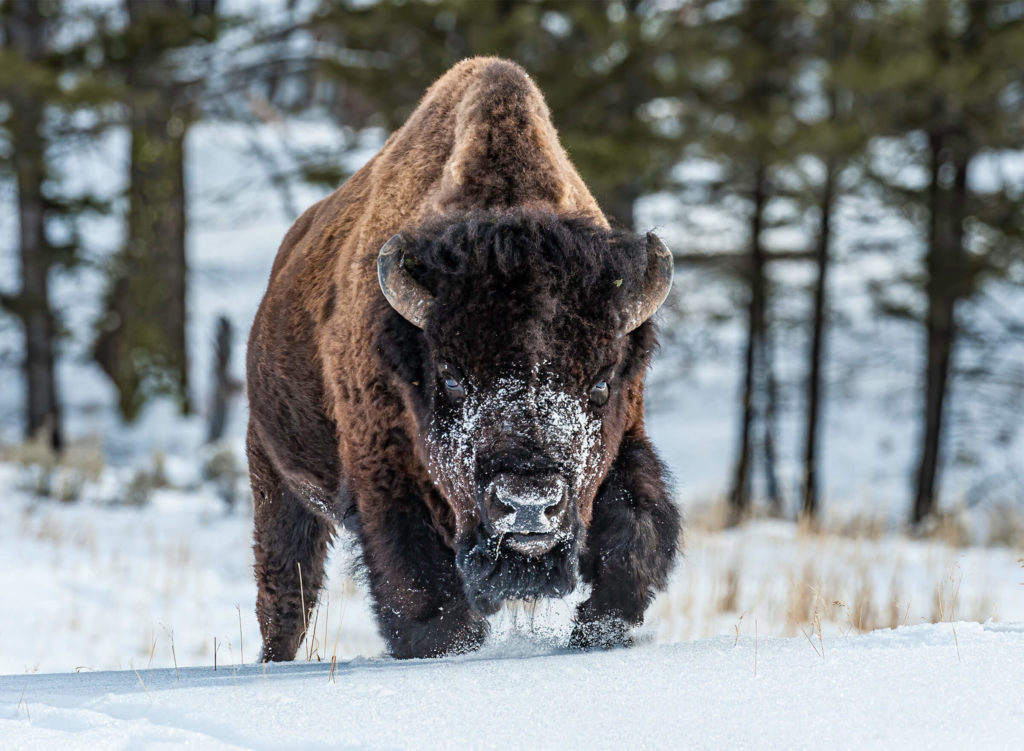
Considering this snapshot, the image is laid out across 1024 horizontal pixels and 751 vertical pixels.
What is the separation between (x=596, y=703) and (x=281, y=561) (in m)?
2.81

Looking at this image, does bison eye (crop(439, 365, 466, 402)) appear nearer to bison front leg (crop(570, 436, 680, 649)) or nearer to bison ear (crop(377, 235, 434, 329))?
bison ear (crop(377, 235, 434, 329))

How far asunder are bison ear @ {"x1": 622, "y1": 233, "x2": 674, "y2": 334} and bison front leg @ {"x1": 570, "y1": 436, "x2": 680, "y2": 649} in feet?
1.80

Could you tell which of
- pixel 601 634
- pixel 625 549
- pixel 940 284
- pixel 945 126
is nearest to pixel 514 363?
pixel 625 549

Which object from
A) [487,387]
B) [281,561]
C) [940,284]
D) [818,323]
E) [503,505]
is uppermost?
[940,284]

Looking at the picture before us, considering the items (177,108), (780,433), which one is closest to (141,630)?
(177,108)

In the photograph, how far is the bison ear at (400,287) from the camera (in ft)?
10.8

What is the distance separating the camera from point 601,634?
340 cm

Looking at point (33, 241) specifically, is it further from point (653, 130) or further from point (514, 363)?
point (514, 363)

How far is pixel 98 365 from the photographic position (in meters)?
20.5

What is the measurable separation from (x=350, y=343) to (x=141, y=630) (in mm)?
3350

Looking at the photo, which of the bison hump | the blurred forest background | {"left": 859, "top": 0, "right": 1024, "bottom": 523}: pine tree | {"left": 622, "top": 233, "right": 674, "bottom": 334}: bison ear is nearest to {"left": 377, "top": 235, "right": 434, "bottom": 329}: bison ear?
the bison hump

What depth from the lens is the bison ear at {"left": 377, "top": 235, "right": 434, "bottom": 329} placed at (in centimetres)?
331

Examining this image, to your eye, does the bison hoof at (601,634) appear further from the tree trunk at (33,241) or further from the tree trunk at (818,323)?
the tree trunk at (33,241)

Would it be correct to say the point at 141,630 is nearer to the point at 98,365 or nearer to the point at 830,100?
the point at 830,100
